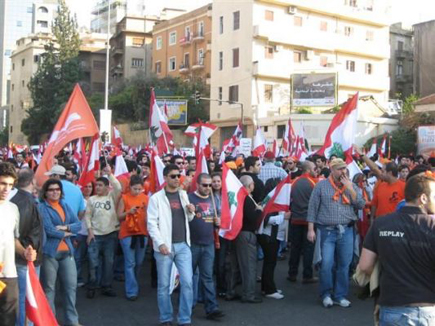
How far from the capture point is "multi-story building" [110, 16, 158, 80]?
66.7 m

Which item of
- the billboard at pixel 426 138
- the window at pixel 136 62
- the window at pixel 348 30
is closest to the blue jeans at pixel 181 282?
the billboard at pixel 426 138

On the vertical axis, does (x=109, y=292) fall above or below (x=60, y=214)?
below

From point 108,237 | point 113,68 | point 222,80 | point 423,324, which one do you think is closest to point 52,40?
point 113,68

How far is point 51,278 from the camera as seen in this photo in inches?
249

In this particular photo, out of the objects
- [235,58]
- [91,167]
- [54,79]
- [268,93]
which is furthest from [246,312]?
[54,79]

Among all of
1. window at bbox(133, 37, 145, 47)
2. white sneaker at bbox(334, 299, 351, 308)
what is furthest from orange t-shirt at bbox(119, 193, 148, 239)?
window at bbox(133, 37, 145, 47)

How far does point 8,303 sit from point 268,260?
153 inches

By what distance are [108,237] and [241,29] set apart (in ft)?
129

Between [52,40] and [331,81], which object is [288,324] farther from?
[52,40]

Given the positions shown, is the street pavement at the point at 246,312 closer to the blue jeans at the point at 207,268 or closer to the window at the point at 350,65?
the blue jeans at the point at 207,268

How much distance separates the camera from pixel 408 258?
4066 millimetres

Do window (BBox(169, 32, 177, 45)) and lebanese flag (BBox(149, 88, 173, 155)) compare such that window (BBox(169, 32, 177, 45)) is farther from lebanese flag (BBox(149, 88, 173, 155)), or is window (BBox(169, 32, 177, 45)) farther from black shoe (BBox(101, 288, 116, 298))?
black shoe (BBox(101, 288, 116, 298))

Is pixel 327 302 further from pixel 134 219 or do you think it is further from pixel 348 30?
pixel 348 30

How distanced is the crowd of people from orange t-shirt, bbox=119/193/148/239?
1cm
